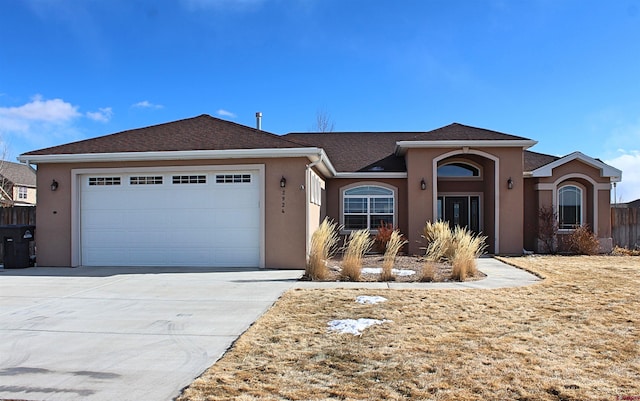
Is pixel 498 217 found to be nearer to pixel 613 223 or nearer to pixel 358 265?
pixel 613 223

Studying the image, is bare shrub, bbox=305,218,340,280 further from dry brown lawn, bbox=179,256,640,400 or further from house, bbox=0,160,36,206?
house, bbox=0,160,36,206

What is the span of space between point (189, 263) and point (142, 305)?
449cm

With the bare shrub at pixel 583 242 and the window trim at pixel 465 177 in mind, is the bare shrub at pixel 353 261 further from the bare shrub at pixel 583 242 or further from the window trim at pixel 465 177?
the bare shrub at pixel 583 242

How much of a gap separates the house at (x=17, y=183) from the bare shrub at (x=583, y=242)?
3394cm

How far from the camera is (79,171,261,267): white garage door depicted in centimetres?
1140

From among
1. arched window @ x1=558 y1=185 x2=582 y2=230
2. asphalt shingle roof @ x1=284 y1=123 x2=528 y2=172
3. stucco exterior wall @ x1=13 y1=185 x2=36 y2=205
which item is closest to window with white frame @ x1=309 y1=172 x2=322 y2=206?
asphalt shingle roof @ x1=284 y1=123 x2=528 y2=172

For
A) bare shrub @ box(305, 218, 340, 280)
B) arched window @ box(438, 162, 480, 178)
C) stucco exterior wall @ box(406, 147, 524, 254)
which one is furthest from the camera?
arched window @ box(438, 162, 480, 178)

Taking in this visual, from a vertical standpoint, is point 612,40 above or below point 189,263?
above

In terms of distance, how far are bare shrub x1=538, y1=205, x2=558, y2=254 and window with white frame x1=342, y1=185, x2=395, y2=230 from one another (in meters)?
5.38

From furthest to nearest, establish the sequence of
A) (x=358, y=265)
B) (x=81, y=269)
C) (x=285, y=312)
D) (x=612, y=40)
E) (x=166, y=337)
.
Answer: (x=612, y=40) → (x=81, y=269) → (x=358, y=265) → (x=285, y=312) → (x=166, y=337)

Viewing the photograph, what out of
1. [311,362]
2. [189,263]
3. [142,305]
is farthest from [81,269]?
[311,362]

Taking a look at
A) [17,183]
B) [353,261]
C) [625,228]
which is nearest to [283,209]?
[353,261]

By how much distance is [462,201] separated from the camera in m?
17.2

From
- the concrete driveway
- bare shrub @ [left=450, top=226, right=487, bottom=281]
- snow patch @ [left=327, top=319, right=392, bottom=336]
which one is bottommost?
the concrete driveway
